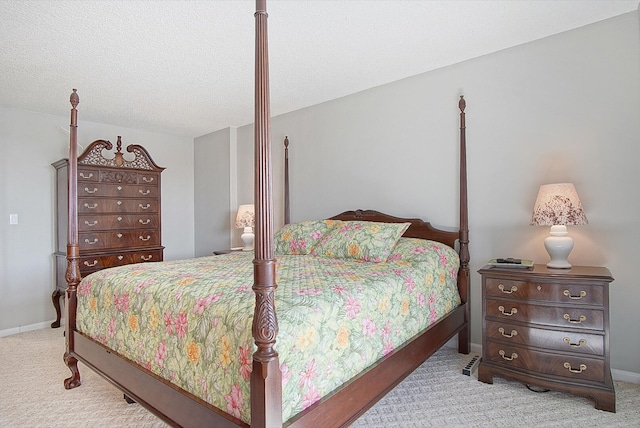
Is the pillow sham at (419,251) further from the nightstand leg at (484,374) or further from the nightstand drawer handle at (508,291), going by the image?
the nightstand leg at (484,374)

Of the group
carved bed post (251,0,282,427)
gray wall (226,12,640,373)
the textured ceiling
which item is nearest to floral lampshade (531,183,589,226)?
gray wall (226,12,640,373)

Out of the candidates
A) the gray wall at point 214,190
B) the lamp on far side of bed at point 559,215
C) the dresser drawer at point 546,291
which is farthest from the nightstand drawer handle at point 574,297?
the gray wall at point 214,190

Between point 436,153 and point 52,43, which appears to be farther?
point 436,153

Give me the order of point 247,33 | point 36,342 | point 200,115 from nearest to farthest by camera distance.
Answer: point 247,33, point 36,342, point 200,115

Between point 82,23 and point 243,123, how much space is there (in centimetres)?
248

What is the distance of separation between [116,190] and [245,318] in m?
3.40

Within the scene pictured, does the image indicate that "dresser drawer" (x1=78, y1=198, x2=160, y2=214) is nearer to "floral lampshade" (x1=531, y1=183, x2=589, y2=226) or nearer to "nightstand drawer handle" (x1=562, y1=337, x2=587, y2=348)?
"floral lampshade" (x1=531, y1=183, x2=589, y2=226)

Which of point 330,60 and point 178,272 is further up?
point 330,60

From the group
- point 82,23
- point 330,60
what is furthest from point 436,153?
point 82,23

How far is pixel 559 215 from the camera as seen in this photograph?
2170 millimetres

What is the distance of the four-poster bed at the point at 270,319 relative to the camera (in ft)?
3.68

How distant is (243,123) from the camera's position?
4.63m

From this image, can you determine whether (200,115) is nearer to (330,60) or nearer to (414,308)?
(330,60)

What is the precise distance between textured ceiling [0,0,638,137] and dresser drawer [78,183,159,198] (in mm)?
874
